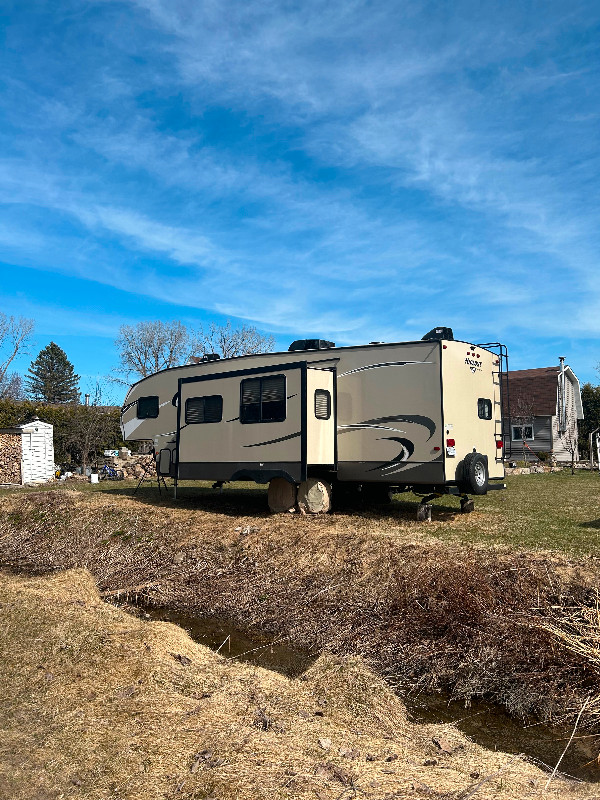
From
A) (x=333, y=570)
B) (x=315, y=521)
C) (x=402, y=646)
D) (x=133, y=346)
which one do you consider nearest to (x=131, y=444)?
(x=133, y=346)

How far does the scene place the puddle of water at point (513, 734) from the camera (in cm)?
498

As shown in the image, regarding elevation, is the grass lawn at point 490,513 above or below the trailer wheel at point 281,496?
below

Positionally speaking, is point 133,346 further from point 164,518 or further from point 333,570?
point 333,570

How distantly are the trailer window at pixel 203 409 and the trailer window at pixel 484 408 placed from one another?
18.2ft

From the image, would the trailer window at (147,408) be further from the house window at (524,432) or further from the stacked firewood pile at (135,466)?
the house window at (524,432)

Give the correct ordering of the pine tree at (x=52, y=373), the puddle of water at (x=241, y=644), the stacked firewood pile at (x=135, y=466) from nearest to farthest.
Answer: the puddle of water at (x=241, y=644) → the stacked firewood pile at (x=135, y=466) → the pine tree at (x=52, y=373)

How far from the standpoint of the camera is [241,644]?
7.89 meters

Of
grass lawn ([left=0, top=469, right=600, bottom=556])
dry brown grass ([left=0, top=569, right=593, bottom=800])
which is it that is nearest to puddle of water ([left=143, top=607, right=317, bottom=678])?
dry brown grass ([left=0, top=569, right=593, bottom=800])

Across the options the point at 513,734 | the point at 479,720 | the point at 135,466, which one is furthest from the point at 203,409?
the point at 135,466

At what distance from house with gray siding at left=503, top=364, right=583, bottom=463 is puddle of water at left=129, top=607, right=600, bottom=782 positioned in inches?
1094

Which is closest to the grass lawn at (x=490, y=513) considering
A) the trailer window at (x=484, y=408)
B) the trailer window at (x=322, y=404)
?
the trailer window at (x=484, y=408)

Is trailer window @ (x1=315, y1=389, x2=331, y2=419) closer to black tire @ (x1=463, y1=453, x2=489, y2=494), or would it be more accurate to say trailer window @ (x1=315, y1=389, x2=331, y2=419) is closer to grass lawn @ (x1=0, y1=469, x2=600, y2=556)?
grass lawn @ (x1=0, y1=469, x2=600, y2=556)

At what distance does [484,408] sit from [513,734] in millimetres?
8392

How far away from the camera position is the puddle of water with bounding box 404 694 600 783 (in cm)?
498
